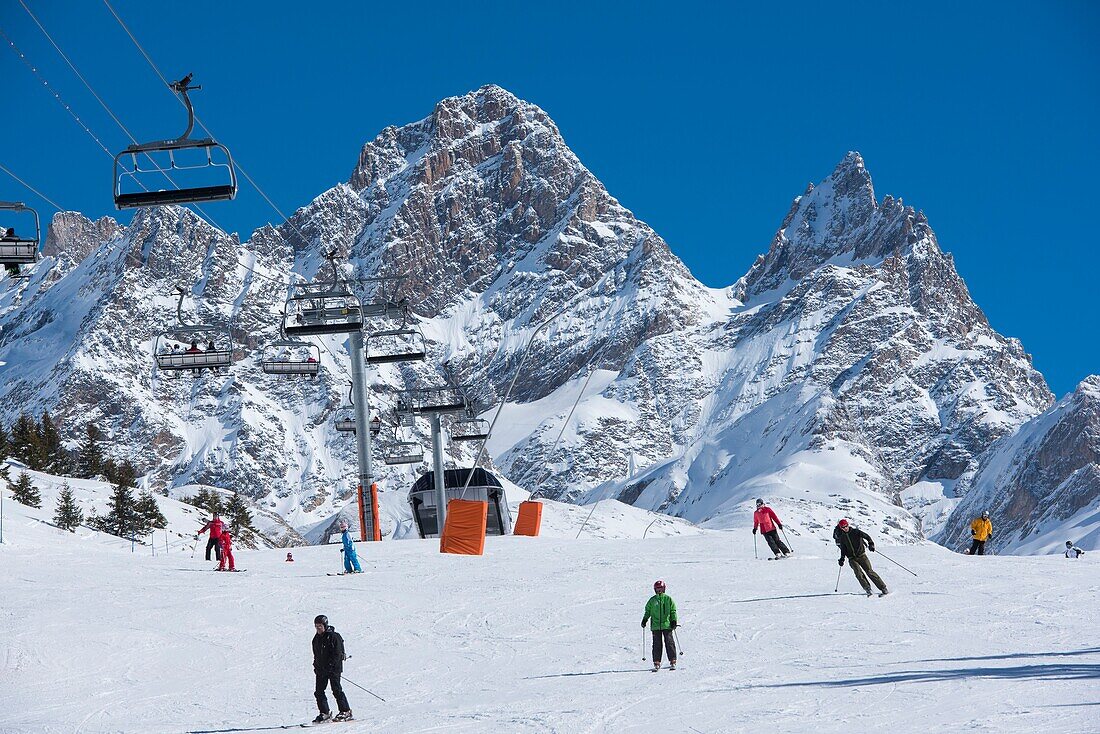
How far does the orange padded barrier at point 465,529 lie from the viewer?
121 feet

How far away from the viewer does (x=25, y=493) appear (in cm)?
5816

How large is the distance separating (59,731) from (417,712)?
440 centimetres

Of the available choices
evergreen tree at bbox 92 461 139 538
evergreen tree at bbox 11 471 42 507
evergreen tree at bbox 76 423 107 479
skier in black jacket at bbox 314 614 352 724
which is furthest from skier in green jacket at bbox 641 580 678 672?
evergreen tree at bbox 76 423 107 479

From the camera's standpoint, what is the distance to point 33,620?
24.6 metres

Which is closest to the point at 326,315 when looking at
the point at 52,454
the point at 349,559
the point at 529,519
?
the point at 529,519

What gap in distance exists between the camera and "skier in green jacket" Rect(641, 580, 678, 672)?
19469mm

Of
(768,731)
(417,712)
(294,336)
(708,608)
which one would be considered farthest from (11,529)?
(768,731)

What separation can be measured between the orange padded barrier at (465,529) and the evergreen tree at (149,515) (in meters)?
26.9

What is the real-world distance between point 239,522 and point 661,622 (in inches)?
2675

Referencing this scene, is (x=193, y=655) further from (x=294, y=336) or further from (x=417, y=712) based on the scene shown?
(x=294, y=336)

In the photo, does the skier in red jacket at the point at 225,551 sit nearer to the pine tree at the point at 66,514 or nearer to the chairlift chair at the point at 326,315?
the chairlift chair at the point at 326,315

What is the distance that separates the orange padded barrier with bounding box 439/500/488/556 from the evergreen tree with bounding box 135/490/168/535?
2689cm

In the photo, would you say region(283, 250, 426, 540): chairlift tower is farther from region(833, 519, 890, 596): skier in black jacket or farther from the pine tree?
region(833, 519, 890, 596): skier in black jacket

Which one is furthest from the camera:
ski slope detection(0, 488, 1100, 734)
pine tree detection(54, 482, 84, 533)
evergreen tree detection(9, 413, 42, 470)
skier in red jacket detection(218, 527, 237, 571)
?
evergreen tree detection(9, 413, 42, 470)
